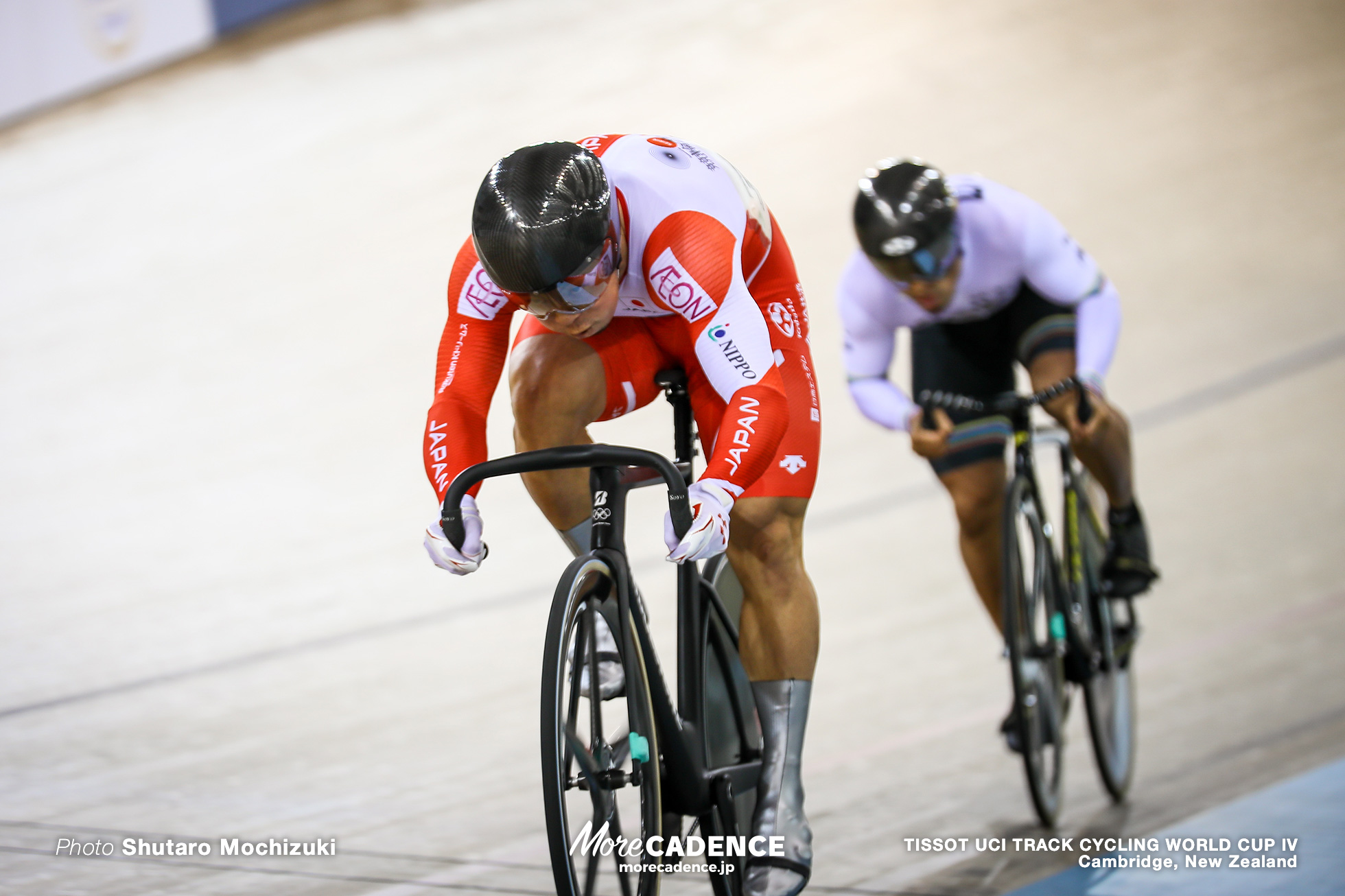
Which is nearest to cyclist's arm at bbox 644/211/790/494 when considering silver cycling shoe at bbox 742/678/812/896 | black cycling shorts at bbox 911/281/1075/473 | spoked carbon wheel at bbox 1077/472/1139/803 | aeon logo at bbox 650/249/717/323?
aeon logo at bbox 650/249/717/323

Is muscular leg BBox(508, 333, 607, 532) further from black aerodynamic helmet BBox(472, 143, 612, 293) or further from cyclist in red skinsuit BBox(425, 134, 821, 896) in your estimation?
black aerodynamic helmet BBox(472, 143, 612, 293)

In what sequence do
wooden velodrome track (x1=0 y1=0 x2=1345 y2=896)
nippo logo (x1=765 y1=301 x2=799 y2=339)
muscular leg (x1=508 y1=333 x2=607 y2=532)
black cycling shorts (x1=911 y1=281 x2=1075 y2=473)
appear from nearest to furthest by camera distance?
muscular leg (x1=508 y1=333 x2=607 y2=532) < nippo logo (x1=765 y1=301 x2=799 y2=339) < wooden velodrome track (x1=0 y1=0 x2=1345 y2=896) < black cycling shorts (x1=911 y1=281 x2=1075 y2=473)

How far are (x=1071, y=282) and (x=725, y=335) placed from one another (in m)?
1.56

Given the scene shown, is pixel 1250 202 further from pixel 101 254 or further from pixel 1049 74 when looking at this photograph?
pixel 101 254

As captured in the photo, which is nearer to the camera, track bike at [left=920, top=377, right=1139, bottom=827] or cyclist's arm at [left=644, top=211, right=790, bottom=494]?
cyclist's arm at [left=644, top=211, right=790, bottom=494]

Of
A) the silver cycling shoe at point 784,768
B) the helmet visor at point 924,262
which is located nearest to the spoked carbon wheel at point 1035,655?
the helmet visor at point 924,262

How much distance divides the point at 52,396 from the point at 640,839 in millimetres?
5286

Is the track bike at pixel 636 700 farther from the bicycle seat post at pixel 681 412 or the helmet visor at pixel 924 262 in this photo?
the helmet visor at pixel 924 262

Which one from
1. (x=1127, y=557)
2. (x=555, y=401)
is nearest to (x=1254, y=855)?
(x=1127, y=557)

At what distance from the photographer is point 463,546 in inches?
75.6

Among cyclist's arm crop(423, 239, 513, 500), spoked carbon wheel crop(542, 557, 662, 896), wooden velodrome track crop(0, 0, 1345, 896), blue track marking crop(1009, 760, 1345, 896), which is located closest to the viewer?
spoked carbon wheel crop(542, 557, 662, 896)

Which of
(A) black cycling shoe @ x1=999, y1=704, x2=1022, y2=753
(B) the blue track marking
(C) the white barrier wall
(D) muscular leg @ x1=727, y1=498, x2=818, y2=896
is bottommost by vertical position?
(B) the blue track marking

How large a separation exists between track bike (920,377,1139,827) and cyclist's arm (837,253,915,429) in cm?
13

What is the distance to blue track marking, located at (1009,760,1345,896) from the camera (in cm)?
256
